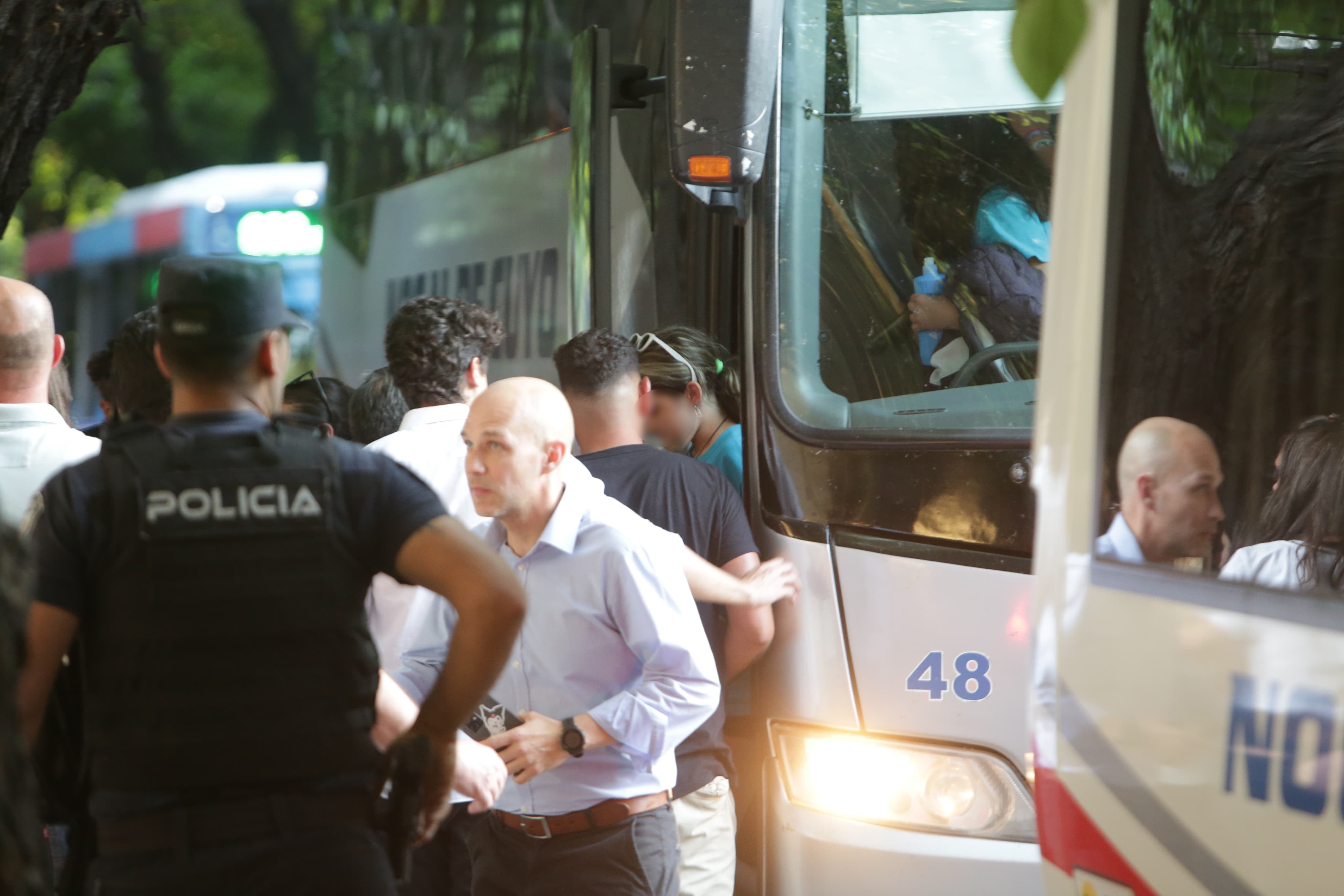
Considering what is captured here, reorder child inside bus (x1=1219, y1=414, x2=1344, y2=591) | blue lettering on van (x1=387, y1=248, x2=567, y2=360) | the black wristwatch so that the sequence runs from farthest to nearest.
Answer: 1. blue lettering on van (x1=387, y1=248, x2=567, y2=360)
2. the black wristwatch
3. child inside bus (x1=1219, y1=414, x2=1344, y2=591)

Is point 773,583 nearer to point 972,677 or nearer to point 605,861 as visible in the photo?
point 972,677

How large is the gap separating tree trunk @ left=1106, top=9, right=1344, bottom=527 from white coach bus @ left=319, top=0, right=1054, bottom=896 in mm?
584

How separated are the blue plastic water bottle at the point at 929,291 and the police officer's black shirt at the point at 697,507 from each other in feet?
2.16

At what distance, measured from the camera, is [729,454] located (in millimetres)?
4504

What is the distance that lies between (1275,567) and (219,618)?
1723 millimetres

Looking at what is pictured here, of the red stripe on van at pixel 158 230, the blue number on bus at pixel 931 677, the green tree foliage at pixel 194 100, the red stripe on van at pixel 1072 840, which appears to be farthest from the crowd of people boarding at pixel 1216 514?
the green tree foliage at pixel 194 100

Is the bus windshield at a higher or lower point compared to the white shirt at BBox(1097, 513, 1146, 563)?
higher

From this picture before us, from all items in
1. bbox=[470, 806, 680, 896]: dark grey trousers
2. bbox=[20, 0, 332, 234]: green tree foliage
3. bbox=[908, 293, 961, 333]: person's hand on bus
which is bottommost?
bbox=[470, 806, 680, 896]: dark grey trousers

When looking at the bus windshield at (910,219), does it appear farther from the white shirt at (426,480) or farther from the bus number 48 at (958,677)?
the white shirt at (426,480)

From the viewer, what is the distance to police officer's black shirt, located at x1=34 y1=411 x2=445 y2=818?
2254 millimetres

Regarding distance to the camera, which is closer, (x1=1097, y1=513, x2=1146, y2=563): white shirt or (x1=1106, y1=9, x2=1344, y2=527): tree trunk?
(x1=1097, y1=513, x2=1146, y2=563): white shirt

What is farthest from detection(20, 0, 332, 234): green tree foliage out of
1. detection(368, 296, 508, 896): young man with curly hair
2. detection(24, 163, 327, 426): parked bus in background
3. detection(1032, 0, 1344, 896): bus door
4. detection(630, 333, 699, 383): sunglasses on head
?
detection(1032, 0, 1344, 896): bus door

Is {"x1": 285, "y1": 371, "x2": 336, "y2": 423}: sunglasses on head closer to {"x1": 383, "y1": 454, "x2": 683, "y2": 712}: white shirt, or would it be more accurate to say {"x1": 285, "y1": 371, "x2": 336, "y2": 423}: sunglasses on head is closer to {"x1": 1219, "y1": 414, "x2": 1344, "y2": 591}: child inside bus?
{"x1": 383, "y1": 454, "x2": 683, "y2": 712}: white shirt

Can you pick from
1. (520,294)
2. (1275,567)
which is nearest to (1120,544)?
(1275,567)
